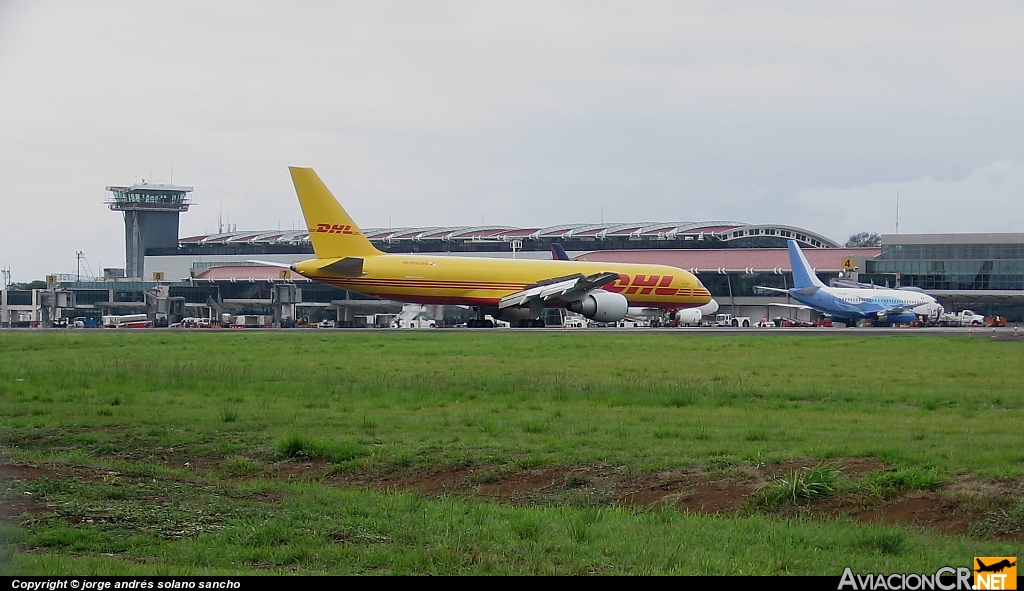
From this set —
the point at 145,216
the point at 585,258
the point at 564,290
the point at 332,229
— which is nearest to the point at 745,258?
the point at 585,258

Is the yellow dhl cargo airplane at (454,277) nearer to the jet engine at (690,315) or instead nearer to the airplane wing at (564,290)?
the airplane wing at (564,290)

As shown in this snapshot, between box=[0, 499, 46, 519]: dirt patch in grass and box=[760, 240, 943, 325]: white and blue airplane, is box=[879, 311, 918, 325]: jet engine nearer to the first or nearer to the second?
box=[760, 240, 943, 325]: white and blue airplane

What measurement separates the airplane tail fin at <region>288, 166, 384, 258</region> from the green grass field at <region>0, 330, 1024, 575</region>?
2594cm

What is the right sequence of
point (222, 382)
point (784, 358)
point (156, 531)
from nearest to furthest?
point (156, 531) < point (222, 382) < point (784, 358)

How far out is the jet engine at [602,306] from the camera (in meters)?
53.1

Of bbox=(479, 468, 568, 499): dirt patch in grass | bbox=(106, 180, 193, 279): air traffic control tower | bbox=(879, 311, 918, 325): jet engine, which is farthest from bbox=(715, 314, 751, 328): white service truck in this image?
bbox=(106, 180, 193, 279): air traffic control tower

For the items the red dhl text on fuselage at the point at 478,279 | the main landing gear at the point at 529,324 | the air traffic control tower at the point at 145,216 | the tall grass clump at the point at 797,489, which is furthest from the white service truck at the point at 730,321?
the air traffic control tower at the point at 145,216

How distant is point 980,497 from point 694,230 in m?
102

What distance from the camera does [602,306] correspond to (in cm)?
5312

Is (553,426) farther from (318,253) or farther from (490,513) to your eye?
(318,253)

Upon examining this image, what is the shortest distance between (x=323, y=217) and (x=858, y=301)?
130 ft

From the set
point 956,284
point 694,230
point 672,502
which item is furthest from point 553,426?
point 694,230

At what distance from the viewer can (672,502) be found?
11.1 metres

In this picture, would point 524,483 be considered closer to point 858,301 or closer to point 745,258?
point 858,301
